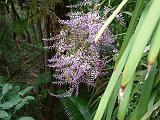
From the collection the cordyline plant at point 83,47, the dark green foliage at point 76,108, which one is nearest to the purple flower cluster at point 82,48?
the cordyline plant at point 83,47

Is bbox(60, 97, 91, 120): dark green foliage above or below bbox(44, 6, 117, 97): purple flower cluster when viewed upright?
below

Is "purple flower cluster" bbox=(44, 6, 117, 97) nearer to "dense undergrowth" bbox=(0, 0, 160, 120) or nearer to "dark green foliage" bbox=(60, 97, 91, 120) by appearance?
"dense undergrowth" bbox=(0, 0, 160, 120)

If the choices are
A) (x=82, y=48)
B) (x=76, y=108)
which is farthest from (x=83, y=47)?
(x=76, y=108)

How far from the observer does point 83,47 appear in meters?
1.42

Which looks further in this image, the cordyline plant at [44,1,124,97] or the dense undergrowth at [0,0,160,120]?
the cordyline plant at [44,1,124,97]

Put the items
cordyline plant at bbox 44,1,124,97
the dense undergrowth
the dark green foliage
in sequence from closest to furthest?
the dense undergrowth → cordyline plant at bbox 44,1,124,97 → the dark green foliage

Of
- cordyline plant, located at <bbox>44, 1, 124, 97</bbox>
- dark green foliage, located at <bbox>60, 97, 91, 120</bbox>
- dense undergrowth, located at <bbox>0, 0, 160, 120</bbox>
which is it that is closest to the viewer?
dense undergrowth, located at <bbox>0, 0, 160, 120</bbox>

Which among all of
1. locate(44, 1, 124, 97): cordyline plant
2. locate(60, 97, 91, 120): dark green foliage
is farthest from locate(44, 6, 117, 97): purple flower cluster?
locate(60, 97, 91, 120): dark green foliage

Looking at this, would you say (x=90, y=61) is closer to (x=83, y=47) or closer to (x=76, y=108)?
(x=83, y=47)

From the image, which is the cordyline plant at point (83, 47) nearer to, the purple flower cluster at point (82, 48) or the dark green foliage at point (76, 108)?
the purple flower cluster at point (82, 48)

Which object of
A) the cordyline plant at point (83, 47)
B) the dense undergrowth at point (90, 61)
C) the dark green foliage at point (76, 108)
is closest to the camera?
the dense undergrowth at point (90, 61)

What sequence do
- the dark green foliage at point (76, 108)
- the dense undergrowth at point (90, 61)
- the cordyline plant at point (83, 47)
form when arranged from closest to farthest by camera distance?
the dense undergrowth at point (90, 61), the cordyline plant at point (83, 47), the dark green foliage at point (76, 108)

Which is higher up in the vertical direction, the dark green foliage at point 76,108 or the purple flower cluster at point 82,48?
the purple flower cluster at point 82,48

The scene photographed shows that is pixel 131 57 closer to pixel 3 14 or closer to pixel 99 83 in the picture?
pixel 99 83
